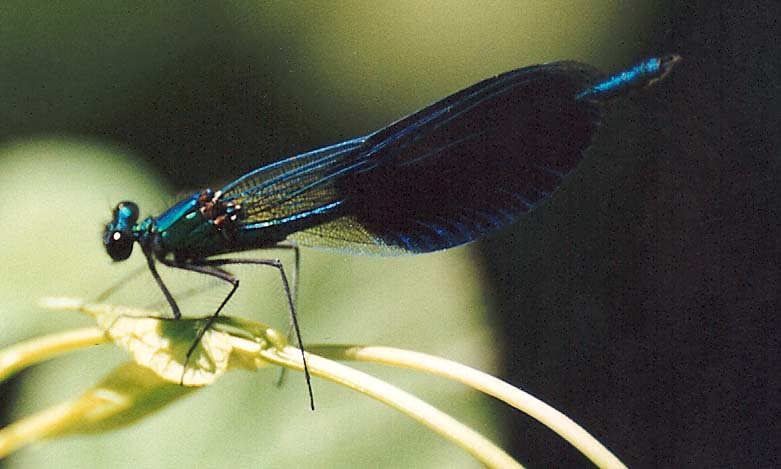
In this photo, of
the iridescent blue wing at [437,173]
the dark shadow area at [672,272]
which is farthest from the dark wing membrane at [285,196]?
the dark shadow area at [672,272]

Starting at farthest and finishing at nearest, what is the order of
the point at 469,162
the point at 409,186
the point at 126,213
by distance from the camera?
1. the point at 126,213
2. the point at 409,186
3. the point at 469,162

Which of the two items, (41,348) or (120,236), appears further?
(120,236)

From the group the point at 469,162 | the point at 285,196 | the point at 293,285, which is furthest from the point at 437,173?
the point at 293,285

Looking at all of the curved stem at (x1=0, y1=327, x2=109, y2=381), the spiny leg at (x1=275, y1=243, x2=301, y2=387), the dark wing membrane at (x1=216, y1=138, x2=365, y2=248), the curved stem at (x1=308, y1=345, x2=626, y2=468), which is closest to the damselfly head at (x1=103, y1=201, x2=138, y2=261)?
the dark wing membrane at (x1=216, y1=138, x2=365, y2=248)

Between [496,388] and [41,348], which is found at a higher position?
[41,348]

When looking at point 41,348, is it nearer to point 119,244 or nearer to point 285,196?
point 119,244

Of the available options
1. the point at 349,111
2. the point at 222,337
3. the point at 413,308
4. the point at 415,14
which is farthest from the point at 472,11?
the point at 222,337
